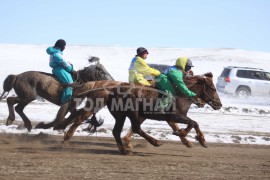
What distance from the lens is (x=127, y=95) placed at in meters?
11.7

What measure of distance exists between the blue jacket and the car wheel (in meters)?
18.7

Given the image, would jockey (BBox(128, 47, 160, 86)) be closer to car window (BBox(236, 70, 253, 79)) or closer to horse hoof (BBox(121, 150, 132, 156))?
horse hoof (BBox(121, 150, 132, 156))

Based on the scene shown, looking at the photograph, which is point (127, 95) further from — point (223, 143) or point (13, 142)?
point (223, 143)

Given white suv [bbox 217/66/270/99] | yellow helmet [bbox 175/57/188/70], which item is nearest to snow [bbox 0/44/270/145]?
white suv [bbox 217/66/270/99]

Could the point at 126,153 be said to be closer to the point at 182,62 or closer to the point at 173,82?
the point at 173,82

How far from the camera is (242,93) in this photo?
31.3 m

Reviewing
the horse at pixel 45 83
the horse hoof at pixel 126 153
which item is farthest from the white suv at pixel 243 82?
the horse hoof at pixel 126 153

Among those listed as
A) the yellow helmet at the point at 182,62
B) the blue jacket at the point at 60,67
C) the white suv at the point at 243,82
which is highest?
the yellow helmet at the point at 182,62

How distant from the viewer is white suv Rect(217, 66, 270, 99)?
30625 mm

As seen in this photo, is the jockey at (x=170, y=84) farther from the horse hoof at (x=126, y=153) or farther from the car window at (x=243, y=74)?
the car window at (x=243, y=74)

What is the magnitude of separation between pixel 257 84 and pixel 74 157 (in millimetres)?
22548

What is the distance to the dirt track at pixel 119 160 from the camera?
29.0ft

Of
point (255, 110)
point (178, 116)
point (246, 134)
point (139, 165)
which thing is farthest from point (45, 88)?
point (255, 110)

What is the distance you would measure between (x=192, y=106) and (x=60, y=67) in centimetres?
1130
